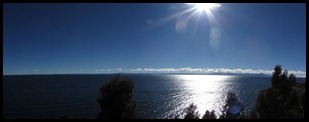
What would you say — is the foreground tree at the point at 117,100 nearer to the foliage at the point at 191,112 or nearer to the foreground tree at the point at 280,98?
the foliage at the point at 191,112

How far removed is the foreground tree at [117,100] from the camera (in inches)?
665

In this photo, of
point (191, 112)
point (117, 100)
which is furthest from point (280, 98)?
point (117, 100)

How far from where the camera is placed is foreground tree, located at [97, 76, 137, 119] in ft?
55.4

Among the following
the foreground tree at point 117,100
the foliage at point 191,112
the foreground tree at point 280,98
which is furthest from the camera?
the foliage at point 191,112

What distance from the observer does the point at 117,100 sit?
675 inches

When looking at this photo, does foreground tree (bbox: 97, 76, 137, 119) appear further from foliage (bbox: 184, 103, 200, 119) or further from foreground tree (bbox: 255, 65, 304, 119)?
foreground tree (bbox: 255, 65, 304, 119)

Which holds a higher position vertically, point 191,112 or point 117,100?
point 117,100

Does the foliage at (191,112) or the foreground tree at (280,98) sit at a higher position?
the foreground tree at (280,98)

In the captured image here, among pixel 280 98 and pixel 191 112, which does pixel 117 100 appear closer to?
pixel 191 112

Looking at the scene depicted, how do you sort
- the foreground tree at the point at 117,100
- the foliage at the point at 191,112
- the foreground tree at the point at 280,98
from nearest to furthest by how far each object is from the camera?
the foreground tree at the point at 280,98 → the foreground tree at the point at 117,100 → the foliage at the point at 191,112

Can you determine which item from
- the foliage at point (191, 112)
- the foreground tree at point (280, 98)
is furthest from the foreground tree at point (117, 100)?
the foreground tree at point (280, 98)

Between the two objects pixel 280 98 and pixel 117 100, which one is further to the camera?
pixel 280 98

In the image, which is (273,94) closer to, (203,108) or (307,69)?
(307,69)

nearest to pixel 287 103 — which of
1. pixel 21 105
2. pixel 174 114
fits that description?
pixel 174 114
